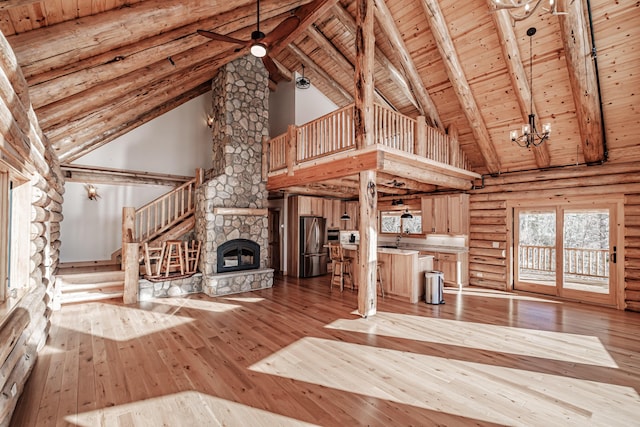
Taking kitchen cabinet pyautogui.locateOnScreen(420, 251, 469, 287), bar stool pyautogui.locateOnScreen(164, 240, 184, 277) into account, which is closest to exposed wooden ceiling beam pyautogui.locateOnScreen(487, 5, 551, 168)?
kitchen cabinet pyautogui.locateOnScreen(420, 251, 469, 287)

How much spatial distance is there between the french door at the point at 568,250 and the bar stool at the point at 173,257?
8273 millimetres

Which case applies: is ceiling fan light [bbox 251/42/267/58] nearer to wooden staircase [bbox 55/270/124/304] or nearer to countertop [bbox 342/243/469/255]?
countertop [bbox 342/243/469/255]

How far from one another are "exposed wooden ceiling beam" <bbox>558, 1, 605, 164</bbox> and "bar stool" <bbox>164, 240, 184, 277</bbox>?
27.0 ft

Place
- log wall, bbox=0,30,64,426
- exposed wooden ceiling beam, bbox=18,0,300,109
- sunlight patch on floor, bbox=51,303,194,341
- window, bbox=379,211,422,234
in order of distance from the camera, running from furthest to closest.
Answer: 1. window, bbox=379,211,422,234
2. sunlight patch on floor, bbox=51,303,194,341
3. exposed wooden ceiling beam, bbox=18,0,300,109
4. log wall, bbox=0,30,64,426

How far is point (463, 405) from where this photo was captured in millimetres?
2701

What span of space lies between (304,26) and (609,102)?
6.04 metres

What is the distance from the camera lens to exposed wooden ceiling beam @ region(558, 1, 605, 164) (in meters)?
4.63

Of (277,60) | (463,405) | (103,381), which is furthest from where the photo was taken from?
(277,60)

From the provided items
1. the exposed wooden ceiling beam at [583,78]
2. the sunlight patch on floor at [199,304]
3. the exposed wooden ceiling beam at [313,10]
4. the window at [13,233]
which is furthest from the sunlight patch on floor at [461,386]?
the exposed wooden ceiling beam at [313,10]

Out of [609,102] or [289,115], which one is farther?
[289,115]

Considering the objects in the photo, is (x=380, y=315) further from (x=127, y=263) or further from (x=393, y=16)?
(x=393, y=16)

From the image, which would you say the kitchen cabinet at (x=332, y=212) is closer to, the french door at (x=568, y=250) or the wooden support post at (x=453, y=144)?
the wooden support post at (x=453, y=144)

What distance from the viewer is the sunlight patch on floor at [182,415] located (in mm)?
2428

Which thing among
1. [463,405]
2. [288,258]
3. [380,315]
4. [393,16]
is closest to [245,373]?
[463,405]
